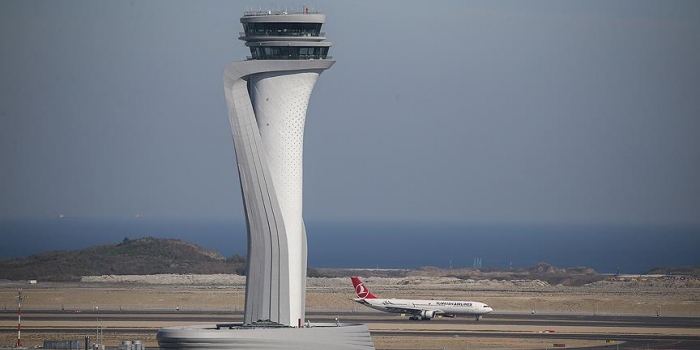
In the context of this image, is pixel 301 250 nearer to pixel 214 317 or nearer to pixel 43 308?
pixel 214 317

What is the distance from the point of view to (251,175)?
94438 mm

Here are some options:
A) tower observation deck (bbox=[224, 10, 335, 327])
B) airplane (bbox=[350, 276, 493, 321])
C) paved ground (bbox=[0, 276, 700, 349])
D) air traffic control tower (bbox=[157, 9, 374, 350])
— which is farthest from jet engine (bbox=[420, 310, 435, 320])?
tower observation deck (bbox=[224, 10, 335, 327])

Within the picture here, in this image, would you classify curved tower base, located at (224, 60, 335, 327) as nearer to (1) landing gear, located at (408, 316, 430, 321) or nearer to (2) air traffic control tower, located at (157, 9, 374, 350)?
(2) air traffic control tower, located at (157, 9, 374, 350)

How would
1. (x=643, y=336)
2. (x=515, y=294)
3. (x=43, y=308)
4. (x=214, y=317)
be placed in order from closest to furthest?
(x=643, y=336) < (x=214, y=317) < (x=43, y=308) < (x=515, y=294)

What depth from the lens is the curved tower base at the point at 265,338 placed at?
9175cm

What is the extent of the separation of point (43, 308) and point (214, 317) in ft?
78.3

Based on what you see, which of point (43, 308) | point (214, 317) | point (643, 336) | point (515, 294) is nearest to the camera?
point (643, 336)

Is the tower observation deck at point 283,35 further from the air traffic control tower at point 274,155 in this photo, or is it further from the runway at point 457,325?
the runway at point 457,325

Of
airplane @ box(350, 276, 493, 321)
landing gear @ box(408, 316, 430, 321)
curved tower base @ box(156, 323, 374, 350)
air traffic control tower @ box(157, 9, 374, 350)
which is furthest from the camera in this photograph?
airplane @ box(350, 276, 493, 321)

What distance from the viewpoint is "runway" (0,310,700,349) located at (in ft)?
430

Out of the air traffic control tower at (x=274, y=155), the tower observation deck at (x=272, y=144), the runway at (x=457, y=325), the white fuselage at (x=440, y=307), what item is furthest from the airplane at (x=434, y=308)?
the tower observation deck at (x=272, y=144)

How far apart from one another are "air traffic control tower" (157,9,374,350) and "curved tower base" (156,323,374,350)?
10 cm

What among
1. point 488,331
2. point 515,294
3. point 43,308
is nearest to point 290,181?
point 488,331

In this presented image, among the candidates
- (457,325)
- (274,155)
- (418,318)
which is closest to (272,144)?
(274,155)
